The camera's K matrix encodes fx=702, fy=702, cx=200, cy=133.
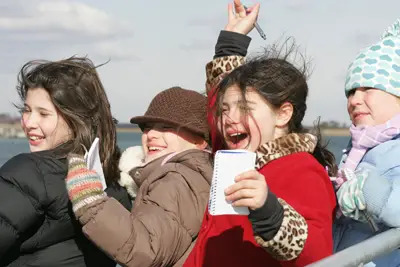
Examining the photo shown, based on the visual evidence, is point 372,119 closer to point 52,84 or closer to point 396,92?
point 396,92

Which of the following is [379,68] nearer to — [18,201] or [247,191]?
[247,191]

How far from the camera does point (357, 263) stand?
2365mm

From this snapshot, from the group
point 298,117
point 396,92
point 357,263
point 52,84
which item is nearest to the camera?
point 357,263

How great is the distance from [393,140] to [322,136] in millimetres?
340

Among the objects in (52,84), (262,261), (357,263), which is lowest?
(262,261)

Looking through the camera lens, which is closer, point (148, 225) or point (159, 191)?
point (148, 225)

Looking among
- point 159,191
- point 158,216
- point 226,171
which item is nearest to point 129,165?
point 159,191

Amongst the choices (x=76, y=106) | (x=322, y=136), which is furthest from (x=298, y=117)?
(x=76, y=106)

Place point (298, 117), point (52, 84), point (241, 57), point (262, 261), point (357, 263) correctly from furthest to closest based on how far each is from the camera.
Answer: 1. point (241, 57)
2. point (52, 84)
3. point (298, 117)
4. point (262, 261)
5. point (357, 263)

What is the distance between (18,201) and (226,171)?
1.27 metres

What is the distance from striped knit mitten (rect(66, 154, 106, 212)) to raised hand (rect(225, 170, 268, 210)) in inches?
35.6

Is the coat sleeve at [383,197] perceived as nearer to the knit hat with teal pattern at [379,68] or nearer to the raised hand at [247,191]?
the knit hat with teal pattern at [379,68]

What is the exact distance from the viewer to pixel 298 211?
2.51 meters

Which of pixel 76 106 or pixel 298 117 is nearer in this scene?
pixel 298 117
